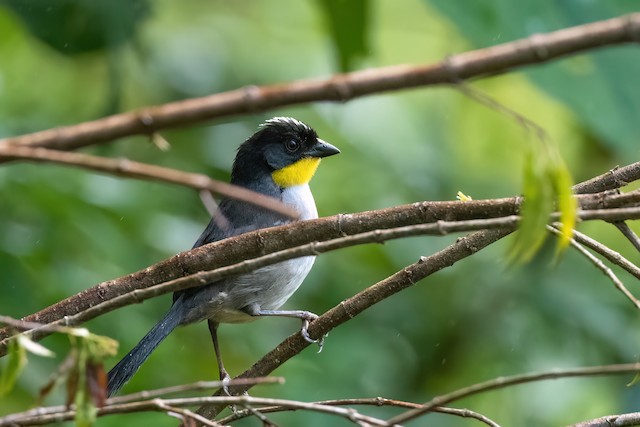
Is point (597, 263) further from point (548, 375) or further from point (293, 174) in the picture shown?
point (293, 174)

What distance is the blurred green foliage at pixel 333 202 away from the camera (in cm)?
437

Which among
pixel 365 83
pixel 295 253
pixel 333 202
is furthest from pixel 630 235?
pixel 333 202

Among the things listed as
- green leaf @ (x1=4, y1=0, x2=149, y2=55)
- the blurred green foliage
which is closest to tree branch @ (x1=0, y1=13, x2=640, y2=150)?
the blurred green foliage

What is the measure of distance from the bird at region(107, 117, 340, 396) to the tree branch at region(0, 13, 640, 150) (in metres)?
2.97

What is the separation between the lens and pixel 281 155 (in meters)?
6.09

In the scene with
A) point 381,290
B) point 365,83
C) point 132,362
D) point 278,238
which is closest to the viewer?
point 365,83

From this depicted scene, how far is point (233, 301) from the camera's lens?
5.47 m

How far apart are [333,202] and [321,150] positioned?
0.82 m

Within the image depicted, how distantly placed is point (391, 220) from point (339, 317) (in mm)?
1078

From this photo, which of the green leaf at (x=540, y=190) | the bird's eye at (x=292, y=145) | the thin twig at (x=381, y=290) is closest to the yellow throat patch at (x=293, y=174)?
the bird's eye at (x=292, y=145)

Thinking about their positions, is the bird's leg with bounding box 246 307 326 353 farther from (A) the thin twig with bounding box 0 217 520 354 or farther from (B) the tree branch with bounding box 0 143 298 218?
(B) the tree branch with bounding box 0 143 298 218

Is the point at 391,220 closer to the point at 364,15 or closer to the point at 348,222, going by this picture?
the point at 348,222

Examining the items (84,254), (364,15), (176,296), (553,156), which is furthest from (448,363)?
(553,156)

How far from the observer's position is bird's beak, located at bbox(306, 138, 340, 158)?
6031 millimetres
